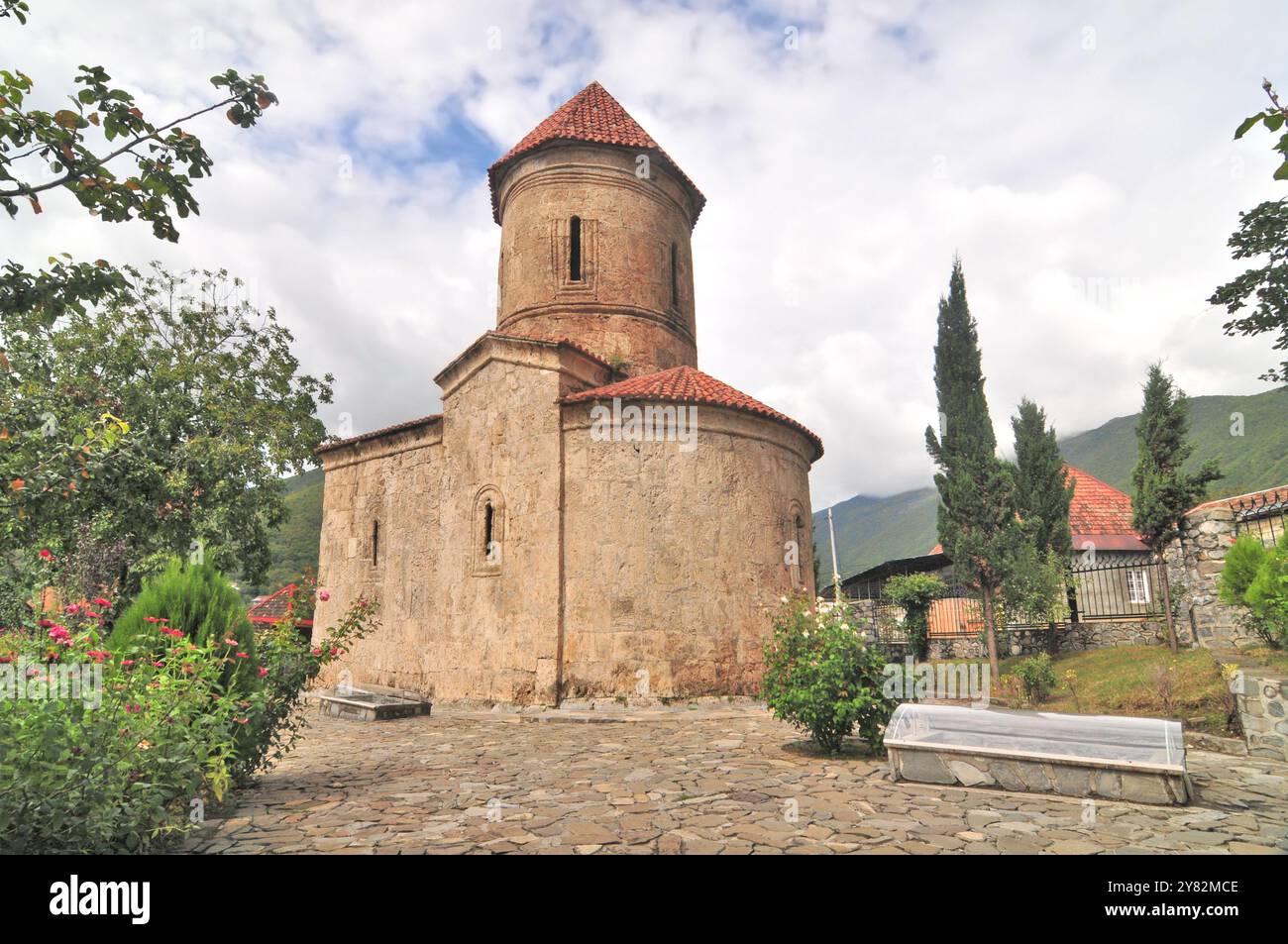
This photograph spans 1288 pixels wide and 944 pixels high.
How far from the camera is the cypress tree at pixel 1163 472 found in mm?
11617

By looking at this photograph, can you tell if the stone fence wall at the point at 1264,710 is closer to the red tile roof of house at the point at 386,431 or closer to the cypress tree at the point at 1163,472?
the cypress tree at the point at 1163,472

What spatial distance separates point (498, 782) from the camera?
5457 mm

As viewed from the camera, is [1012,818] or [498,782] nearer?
[1012,818]

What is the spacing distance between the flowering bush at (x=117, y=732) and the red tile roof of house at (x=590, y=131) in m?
12.4

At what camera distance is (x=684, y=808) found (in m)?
4.57

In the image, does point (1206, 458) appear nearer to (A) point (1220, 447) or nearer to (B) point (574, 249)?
(A) point (1220, 447)

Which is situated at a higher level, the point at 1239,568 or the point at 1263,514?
the point at 1263,514

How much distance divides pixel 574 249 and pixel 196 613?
1105 centimetres

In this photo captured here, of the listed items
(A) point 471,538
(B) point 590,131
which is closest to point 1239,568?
(A) point 471,538

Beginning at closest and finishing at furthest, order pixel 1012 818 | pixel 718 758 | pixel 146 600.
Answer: pixel 1012 818 → pixel 146 600 → pixel 718 758

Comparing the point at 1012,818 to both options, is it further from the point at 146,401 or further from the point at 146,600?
the point at 146,401
